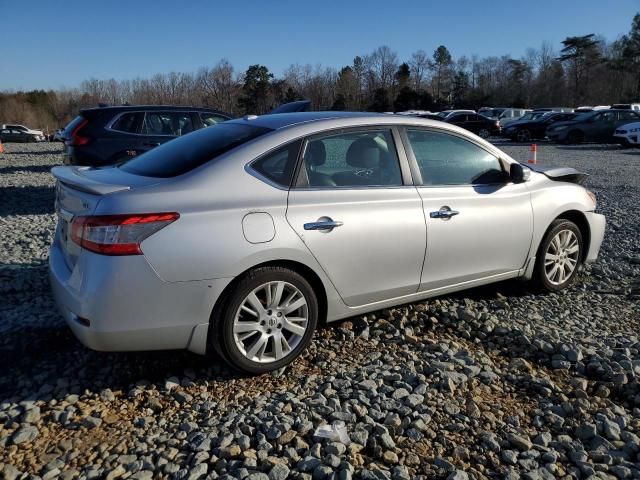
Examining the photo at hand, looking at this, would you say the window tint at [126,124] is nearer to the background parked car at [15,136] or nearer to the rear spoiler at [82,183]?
the rear spoiler at [82,183]

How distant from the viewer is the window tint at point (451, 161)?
4.16m

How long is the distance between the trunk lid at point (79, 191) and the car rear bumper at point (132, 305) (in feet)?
0.72

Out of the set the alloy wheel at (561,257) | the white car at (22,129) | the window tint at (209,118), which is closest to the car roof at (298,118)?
the alloy wheel at (561,257)

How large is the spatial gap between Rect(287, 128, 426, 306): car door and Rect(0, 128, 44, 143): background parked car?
45.3 m

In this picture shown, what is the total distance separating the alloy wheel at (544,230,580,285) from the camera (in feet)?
16.1

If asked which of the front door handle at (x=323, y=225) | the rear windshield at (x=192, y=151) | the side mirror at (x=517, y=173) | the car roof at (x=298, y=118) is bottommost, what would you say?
the front door handle at (x=323, y=225)

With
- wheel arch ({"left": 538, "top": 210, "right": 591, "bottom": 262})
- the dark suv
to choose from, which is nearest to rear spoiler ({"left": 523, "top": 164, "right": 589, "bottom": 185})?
wheel arch ({"left": 538, "top": 210, "right": 591, "bottom": 262})

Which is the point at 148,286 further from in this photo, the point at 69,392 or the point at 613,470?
the point at 613,470

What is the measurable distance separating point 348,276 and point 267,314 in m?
0.60

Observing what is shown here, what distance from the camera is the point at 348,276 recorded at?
3.69 m

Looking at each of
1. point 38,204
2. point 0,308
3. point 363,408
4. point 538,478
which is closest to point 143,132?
point 38,204

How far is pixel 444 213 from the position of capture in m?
4.06

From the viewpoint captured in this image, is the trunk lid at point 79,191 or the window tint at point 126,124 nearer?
the trunk lid at point 79,191

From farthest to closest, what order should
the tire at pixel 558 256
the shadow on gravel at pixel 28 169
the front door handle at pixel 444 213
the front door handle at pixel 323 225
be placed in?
the shadow on gravel at pixel 28 169
the tire at pixel 558 256
the front door handle at pixel 444 213
the front door handle at pixel 323 225
